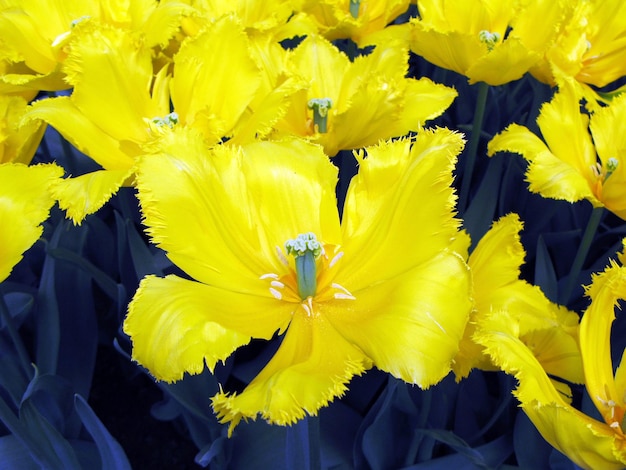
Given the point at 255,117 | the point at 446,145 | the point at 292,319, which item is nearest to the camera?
the point at 446,145

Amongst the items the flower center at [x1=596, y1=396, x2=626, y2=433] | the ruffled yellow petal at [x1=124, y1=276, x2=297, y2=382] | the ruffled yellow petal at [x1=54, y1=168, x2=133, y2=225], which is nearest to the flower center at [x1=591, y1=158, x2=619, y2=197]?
the flower center at [x1=596, y1=396, x2=626, y2=433]

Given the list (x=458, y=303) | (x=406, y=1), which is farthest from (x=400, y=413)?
(x=406, y=1)

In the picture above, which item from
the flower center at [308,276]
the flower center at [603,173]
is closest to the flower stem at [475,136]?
the flower center at [603,173]

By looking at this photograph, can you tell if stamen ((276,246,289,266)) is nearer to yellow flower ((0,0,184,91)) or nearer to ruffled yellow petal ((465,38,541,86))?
yellow flower ((0,0,184,91))

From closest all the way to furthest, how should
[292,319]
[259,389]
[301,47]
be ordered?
[259,389], [292,319], [301,47]

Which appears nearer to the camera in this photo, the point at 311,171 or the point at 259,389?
the point at 259,389

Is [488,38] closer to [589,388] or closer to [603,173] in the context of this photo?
[603,173]

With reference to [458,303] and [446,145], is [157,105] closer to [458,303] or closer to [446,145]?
[446,145]

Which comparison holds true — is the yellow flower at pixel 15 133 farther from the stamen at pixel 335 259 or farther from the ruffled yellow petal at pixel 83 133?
the stamen at pixel 335 259
